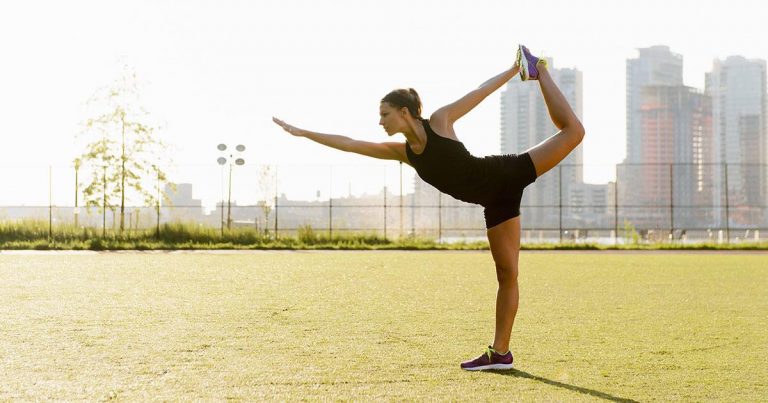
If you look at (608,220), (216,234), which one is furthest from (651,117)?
(216,234)

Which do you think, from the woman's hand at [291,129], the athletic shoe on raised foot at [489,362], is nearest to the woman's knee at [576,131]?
the athletic shoe on raised foot at [489,362]

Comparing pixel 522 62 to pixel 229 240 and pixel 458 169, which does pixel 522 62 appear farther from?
pixel 229 240

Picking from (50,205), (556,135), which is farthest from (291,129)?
(50,205)

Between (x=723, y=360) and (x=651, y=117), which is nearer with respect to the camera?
(x=723, y=360)

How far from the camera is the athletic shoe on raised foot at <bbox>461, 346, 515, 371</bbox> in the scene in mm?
5066

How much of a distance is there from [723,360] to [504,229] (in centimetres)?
171

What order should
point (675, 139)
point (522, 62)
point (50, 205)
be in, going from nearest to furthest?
point (522, 62)
point (50, 205)
point (675, 139)

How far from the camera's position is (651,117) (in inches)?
7574

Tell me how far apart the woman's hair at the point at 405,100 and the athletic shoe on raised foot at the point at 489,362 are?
59.2 inches

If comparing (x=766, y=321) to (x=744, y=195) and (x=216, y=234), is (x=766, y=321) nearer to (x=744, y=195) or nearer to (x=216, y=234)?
(x=216, y=234)

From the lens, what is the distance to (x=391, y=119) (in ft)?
15.9

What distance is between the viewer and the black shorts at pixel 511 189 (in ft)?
16.4

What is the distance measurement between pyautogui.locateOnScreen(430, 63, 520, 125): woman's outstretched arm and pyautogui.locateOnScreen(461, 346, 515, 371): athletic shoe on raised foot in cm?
143

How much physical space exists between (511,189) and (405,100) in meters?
0.84
